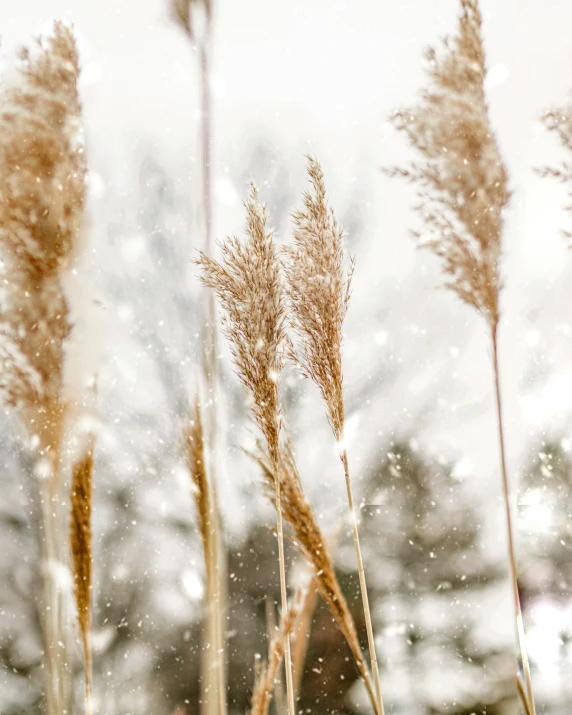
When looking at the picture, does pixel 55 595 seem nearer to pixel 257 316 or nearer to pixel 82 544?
pixel 82 544

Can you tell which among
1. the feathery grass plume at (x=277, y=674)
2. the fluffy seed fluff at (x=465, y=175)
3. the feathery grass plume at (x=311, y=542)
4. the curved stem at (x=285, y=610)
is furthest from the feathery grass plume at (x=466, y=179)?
the feathery grass plume at (x=277, y=674)

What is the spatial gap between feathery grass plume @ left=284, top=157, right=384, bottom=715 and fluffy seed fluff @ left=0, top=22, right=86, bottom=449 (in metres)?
0.59

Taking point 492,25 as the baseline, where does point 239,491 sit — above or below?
below

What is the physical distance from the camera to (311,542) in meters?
1.21

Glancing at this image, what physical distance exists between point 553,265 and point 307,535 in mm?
1227

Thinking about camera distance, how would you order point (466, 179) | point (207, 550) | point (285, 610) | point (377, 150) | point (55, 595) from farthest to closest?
point (377, 150) < point (207, 550) < point (55, 595) < point (466, 179) < point (285, 610)

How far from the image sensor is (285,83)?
5.83 feet

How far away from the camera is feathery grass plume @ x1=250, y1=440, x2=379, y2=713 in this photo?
115 centimetres

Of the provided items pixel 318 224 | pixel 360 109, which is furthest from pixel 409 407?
pixel 360 109

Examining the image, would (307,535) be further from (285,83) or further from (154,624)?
(285,83)

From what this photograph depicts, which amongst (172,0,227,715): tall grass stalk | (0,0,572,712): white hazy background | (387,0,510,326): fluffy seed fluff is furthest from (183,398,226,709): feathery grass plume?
(387,0,510,326): fluffy seed fluff

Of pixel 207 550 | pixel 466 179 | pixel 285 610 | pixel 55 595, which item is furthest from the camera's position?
pixel 207 550

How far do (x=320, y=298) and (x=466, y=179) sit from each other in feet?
1.61

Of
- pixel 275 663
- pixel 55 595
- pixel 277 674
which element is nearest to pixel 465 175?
pixel 275 663
